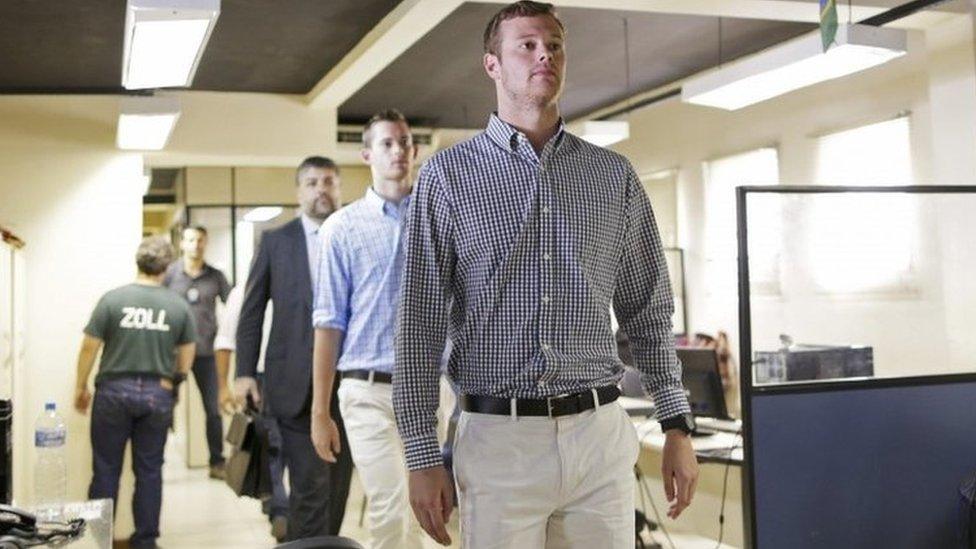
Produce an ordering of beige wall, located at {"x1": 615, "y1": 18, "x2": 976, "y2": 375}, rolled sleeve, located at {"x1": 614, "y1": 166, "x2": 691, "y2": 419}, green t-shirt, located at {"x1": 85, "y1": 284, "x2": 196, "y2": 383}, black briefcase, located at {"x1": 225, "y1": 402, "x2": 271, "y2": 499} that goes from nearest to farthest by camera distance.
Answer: rolled sleeve, located at {"x1": 614, "y1": 166, "x2": 691, "y2": 419}, black briefcase, located at {"x1": 225, "y1": 402, "x2": 271, "y2": 499}, beige wall, located at {"x1": 615, "y1": 18, "x2": 976, "y2": 375}, green t-shirt, located at {"x1": 85, "y1": 284, "x2": 196, "y2": 383}

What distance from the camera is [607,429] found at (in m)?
1.86

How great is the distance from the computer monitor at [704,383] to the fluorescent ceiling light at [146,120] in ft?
9.60

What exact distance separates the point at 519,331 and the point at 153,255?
4037 mm

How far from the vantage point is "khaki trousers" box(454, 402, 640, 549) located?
5.87 feet

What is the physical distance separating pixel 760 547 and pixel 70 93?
4825mm

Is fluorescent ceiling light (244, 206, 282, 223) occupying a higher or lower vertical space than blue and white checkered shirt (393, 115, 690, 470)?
higher

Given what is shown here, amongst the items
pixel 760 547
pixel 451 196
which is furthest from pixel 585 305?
pixel 760 547

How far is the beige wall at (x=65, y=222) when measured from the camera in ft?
19.6

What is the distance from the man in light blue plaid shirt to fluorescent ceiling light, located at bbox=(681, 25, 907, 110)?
81.5 inches

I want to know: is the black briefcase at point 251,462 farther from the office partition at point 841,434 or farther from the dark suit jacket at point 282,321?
the office partition at point 841,434

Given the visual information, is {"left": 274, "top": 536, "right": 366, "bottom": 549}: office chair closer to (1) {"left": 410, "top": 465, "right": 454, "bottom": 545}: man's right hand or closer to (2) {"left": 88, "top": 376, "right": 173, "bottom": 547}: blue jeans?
(1) {"left": 410, "top": 465, "right": 454, "bottom": 545}: man's right hand

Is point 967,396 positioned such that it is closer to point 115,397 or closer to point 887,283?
point 887,283

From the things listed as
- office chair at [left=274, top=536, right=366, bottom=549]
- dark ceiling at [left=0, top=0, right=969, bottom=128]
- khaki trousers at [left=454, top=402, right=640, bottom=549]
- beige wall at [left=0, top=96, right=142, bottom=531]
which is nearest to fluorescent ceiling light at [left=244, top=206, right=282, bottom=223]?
dark ceiling at [left=0, top=0, right=969, bottom=128]

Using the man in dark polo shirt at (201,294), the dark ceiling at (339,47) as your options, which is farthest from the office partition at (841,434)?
the man in dark polo shirt at (201,294)
